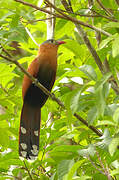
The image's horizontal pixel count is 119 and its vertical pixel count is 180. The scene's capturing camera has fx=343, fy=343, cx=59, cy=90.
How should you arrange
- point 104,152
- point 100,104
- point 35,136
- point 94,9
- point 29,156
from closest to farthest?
point 100,104 → point 104,152 → point 94,9 → point 29,156 → point 35,136

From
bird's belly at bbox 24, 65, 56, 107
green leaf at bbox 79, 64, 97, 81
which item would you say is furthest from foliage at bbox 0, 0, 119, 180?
bird's belly at bbox 24, 65, 56, 107

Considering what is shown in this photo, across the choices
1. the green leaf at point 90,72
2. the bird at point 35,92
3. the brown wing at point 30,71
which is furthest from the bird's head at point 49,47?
the green leaf at point 90,72

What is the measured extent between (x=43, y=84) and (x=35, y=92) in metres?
0.16

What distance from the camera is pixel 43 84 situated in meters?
2.54

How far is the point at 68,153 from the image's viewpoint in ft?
5.52

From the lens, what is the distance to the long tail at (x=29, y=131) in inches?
82.7

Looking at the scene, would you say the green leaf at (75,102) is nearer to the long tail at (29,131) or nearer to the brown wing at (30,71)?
the long tail at (29,131)

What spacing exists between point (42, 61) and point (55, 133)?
81 centimetres

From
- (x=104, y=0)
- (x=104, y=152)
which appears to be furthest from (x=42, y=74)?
(x=104, y=152)

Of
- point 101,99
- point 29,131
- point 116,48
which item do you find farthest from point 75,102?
point 29,131

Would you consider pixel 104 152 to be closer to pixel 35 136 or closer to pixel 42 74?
pixel 35 136

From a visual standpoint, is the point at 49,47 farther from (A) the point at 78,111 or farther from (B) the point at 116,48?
(B) the point at 116,48

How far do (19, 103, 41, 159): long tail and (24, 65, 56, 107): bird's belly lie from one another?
0.26ft

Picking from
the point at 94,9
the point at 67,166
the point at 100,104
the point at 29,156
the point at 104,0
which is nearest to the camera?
the point at 100,104
